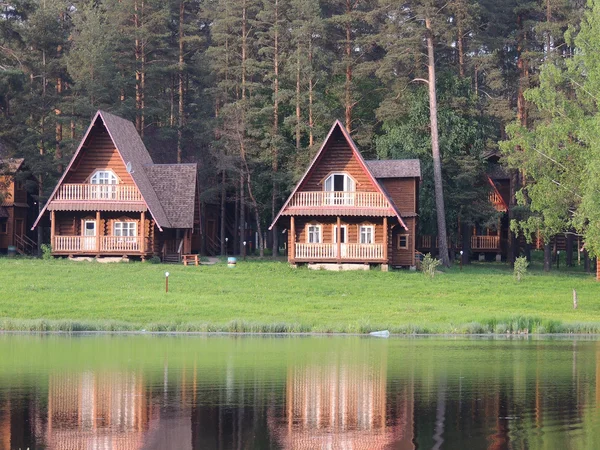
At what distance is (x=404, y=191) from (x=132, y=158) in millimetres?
14709

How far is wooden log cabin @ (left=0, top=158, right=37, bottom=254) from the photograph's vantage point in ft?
221

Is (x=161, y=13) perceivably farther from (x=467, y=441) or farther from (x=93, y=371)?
(x=467, y=441)

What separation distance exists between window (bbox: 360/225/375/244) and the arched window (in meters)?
13.3

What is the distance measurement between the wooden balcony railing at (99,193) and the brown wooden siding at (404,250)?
13.4 metres

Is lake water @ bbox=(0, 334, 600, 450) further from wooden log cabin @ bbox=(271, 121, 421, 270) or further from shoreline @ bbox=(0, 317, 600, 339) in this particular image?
wooden log cabin @ bbox=(271, 121, 421, 270)

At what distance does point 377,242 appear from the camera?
190 ft

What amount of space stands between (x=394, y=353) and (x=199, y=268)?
24255 millimetres

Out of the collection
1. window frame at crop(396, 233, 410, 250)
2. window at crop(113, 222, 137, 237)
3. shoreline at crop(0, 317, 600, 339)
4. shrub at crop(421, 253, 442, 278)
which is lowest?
shoreline at crop(0, 317, 600, 339)

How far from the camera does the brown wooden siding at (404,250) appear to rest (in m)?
58.5

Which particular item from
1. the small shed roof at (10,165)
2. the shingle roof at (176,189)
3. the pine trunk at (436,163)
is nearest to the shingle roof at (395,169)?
the pine trunk at (436,163)

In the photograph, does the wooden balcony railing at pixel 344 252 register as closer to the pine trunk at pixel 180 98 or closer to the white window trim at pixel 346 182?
the white window trim at pixel 346 182

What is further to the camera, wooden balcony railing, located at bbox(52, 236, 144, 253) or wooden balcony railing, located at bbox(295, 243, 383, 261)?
wooden balcony railing, located at bbox(52, 236, 144, 253)

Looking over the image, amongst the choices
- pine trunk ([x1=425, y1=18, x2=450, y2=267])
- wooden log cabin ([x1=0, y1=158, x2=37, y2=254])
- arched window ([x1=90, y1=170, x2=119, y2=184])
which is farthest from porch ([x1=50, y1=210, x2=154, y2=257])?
pine trunk ([x1=425, y1=18, x2=450, y2=267])

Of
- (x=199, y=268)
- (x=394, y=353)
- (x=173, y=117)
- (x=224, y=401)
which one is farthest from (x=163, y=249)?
(x=224, y=401)
